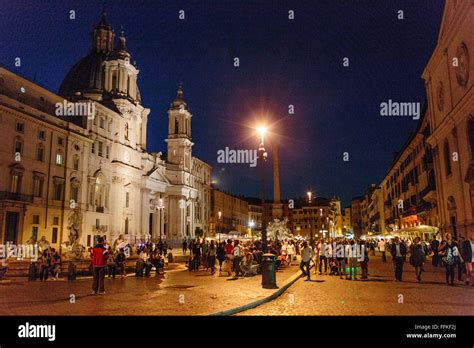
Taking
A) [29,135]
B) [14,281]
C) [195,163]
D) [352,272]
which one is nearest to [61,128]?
[29,135]

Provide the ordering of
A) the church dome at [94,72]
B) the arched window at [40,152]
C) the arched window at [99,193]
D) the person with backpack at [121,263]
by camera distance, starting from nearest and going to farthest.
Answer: the person with backpack at [121,263]
the arched window at [40,152]
the arched window at [99,193]
the church dome at [94,72]

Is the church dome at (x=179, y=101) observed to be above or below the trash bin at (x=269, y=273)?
above

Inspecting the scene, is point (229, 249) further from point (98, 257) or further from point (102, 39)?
point (102, 39)

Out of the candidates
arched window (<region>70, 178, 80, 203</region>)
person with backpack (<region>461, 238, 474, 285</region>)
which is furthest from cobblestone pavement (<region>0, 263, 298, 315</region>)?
arched window (<region>70, 178, 80, 203</region>)

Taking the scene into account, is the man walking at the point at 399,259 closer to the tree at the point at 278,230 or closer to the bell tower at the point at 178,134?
the tree at the point at 278,230

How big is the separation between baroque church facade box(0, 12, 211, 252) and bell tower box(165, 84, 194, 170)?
0.21 meters

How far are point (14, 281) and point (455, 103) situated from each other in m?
29.0

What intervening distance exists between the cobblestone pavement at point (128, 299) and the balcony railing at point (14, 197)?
20.2 m

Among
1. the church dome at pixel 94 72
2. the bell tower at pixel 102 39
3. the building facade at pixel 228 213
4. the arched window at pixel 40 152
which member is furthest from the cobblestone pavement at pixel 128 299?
the building facade at pixel 228 213

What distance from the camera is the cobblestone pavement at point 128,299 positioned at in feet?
31.2

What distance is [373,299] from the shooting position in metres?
11.5
